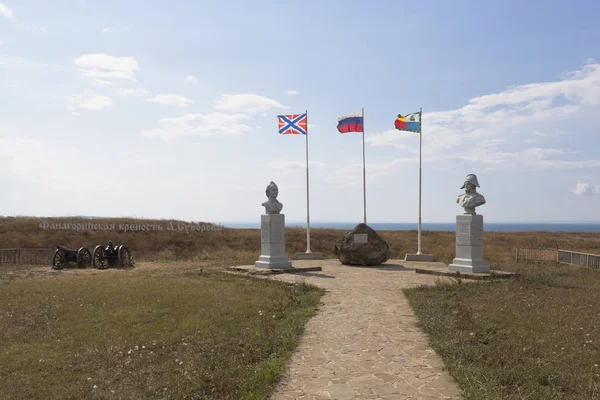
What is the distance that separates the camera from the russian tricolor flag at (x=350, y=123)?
917 inches

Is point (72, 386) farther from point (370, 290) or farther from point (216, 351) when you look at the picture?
point (370, 290)

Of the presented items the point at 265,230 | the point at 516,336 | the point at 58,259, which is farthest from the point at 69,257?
the point at 516,336

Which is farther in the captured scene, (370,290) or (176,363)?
(370,290)

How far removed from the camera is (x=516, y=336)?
8109 millimetres

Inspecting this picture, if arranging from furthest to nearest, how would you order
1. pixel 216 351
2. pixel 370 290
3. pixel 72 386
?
pixel 370 290
pixel 216 351
pixel 72 386

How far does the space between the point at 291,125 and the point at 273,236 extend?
618 cm

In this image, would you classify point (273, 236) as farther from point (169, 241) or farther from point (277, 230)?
point (169, 241)

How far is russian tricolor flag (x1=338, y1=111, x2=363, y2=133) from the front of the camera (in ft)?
76.4

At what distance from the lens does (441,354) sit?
23.5 ft

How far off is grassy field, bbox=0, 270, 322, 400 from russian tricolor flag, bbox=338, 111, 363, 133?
37.5ft

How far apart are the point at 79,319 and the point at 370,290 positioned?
7.34 meters

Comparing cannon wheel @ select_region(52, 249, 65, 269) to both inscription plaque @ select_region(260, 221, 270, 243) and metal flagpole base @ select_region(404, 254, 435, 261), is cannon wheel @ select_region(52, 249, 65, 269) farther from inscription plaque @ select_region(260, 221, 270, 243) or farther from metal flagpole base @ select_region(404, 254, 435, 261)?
metal flagpole base @ select_region(404, 254, 435, 261)

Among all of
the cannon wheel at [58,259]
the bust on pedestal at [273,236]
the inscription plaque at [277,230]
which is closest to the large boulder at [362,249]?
the bust on pedestal at [273,236]

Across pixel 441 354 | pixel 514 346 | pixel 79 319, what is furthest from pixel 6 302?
pixel 514 346
